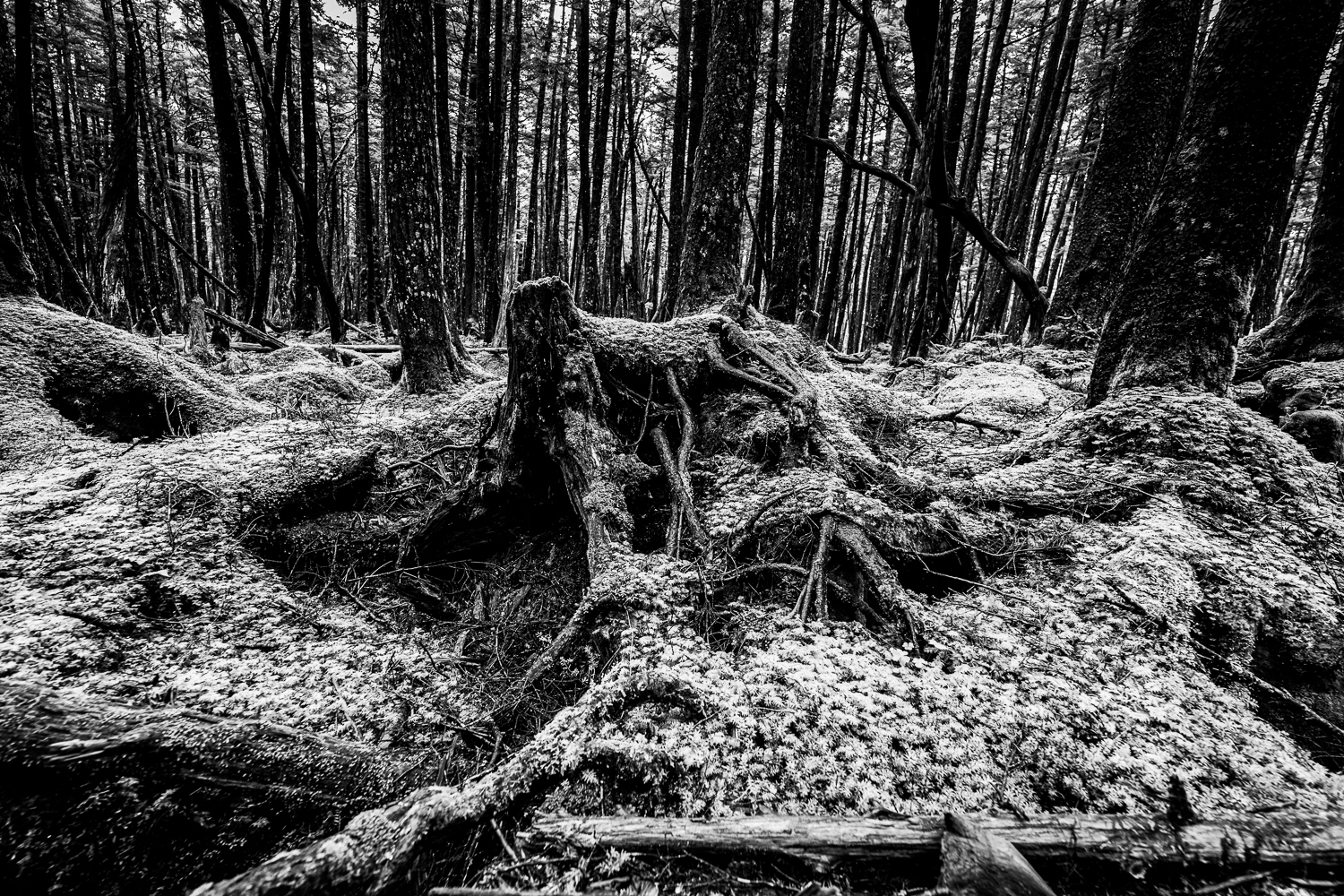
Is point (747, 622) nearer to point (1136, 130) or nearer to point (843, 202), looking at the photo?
point (1136, 130)

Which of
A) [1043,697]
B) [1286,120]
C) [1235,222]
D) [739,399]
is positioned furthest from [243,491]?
[1286,120]

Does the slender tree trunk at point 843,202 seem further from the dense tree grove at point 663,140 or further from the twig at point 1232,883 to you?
the twig at point 1232,883

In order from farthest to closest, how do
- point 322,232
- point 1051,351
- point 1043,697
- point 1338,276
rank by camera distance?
point 322,232
point 1051,351
point 1338,276
point 1043,697

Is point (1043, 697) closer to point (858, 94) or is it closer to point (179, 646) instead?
point (179, 646)

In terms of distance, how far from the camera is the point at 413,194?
16.8ft

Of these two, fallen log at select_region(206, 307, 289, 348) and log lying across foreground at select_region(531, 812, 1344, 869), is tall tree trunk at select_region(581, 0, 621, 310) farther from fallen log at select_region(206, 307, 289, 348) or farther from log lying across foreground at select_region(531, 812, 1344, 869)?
log lying across foreground at select_region(531, 812, 1344, 869)

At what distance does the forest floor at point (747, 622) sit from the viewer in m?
1.39

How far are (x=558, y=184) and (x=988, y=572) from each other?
19.2 metres

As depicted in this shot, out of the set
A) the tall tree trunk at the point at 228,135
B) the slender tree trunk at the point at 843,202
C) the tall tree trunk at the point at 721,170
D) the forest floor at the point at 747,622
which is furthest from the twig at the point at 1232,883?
the tall tree trunk at the point at 228,135

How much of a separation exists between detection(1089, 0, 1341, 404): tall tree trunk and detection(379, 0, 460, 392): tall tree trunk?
5.66 m

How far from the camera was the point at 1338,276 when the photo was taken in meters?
4.53

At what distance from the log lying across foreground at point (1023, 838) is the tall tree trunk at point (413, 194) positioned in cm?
501

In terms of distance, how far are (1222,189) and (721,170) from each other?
3.91 meters

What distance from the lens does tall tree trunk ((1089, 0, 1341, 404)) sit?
2.56m
